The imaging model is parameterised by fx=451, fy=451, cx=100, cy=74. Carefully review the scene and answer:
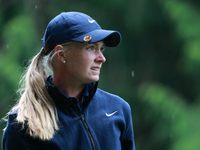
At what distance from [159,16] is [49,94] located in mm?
7033

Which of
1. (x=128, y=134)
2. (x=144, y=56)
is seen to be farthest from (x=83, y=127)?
(x=144, y=56)

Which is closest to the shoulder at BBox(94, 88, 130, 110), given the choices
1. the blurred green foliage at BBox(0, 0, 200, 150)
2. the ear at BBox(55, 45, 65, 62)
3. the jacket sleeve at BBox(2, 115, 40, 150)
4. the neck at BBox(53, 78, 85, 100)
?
the neck at BBox(53, 78, 85, 100)

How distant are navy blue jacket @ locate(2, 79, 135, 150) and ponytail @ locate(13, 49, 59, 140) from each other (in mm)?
37

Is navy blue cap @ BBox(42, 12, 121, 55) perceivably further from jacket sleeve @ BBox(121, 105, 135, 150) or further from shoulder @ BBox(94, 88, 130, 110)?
jacket sleeve @ BBox(121, 105, 135, 150)

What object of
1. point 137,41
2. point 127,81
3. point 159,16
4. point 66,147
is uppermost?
point 66,147

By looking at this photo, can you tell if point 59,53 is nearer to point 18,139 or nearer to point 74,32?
point 74,32

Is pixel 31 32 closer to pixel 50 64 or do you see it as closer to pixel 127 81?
pixel 127 81

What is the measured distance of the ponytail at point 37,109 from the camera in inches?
95.1

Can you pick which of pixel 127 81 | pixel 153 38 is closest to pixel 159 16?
pixel 153 38

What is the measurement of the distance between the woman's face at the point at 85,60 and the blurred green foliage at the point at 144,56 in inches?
166

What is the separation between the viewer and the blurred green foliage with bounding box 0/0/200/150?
732 cm

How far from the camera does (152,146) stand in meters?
8.85

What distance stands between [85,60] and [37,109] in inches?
15.0

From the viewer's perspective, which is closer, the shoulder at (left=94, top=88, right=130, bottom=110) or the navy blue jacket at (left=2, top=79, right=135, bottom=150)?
the navy blue jacket at (left=2, top=79, right=135, bottom=150)
